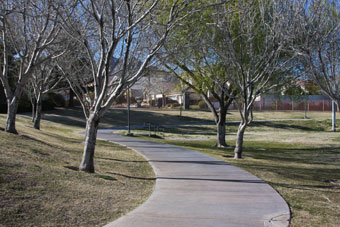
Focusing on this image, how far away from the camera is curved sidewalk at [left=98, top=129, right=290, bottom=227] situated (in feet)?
18.5

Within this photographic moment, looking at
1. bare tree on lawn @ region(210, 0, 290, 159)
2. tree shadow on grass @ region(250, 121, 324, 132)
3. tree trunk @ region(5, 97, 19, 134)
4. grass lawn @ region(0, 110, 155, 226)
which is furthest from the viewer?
tree shadow on grass @ region(250, 121, 324, 132)

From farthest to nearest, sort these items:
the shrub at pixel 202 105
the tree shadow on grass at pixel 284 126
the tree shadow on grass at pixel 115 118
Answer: the shrub at pixel 202 105 < the tree shadow on grass at pixel 284 126 < the tree shadow on grass at pixel 115 118

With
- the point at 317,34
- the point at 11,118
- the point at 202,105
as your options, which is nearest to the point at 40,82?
the point at 11,118

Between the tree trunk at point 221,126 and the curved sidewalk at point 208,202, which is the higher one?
the tree trunk at point 221,126

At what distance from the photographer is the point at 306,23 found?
9.55 meters

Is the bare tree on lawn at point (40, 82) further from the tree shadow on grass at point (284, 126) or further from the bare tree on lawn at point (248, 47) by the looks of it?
the tree shadow on grass at point (284, 126)

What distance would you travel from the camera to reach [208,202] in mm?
6895

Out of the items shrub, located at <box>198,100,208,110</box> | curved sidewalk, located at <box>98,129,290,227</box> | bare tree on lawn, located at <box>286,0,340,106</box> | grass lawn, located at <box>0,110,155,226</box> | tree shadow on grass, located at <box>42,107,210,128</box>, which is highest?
bare tree on lawn, located at <box>286,0,340,106</box>

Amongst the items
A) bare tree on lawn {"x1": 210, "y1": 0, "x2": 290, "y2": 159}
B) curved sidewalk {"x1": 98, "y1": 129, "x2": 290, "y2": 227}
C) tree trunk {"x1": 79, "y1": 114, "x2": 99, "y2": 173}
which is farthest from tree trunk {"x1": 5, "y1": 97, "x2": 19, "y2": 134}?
bare tree on lawn {"x1": 210, "y1": 0, "x2": 290, "y2": 159}

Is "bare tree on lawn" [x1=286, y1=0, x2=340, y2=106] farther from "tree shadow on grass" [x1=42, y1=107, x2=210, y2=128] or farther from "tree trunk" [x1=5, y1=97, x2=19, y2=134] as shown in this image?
"tree shadow on grass" [x1=42, y1=107, x2=210, y2=128]

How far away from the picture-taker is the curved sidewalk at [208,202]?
5.63m

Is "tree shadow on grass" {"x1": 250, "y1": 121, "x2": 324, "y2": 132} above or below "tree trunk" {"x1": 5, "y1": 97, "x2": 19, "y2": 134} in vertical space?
below

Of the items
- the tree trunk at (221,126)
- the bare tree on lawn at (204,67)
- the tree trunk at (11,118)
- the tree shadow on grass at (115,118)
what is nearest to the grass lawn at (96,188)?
the tree trunk at (11,118)

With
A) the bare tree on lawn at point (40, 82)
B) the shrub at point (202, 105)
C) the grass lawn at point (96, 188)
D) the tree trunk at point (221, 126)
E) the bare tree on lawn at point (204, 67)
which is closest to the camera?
the grass lawn at point (96, 188)
